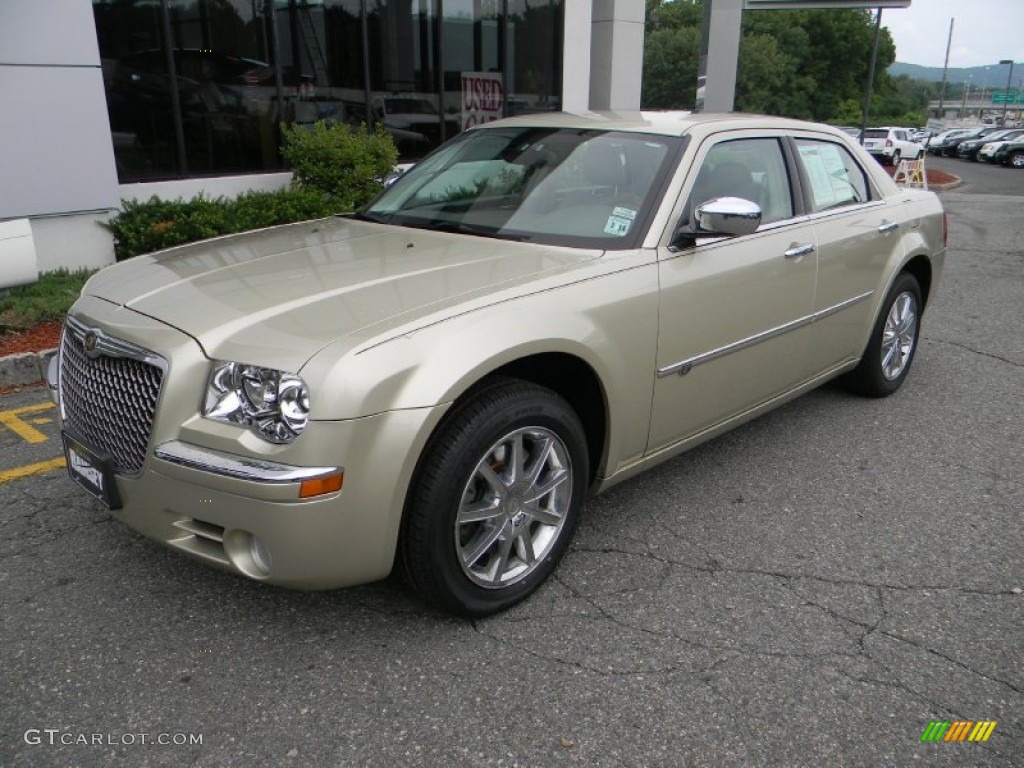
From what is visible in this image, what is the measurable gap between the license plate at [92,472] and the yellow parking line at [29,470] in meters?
1.23

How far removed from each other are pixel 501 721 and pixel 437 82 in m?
11.0

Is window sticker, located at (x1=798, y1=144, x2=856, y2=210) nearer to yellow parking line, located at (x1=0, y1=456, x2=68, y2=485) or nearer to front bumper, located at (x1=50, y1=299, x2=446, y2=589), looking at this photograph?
front bumper, located at (x1=50, y1=299, x2=446, y2=589)

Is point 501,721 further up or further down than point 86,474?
further down

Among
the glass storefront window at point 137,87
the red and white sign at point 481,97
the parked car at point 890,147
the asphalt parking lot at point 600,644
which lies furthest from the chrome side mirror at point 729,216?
the parked car at point 890,147

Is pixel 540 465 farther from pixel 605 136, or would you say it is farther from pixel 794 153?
pixel 794 153

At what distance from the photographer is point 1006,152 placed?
37.2 meters

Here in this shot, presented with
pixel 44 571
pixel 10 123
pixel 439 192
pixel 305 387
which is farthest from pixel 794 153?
pixel 10 123

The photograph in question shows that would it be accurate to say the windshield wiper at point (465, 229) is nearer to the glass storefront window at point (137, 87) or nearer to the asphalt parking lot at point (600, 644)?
the asphalt parking lot at point (600, 644)

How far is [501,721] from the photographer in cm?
246

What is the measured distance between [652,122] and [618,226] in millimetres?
787

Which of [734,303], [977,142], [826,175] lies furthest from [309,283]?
[977,142]

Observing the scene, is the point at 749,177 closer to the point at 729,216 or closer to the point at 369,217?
the point at 729,216

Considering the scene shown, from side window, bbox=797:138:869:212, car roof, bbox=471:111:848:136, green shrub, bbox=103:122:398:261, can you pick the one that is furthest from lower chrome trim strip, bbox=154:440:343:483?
green shrub, bbox=103:122:398:261

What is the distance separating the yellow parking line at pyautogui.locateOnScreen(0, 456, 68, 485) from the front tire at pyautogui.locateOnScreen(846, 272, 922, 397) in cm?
429
